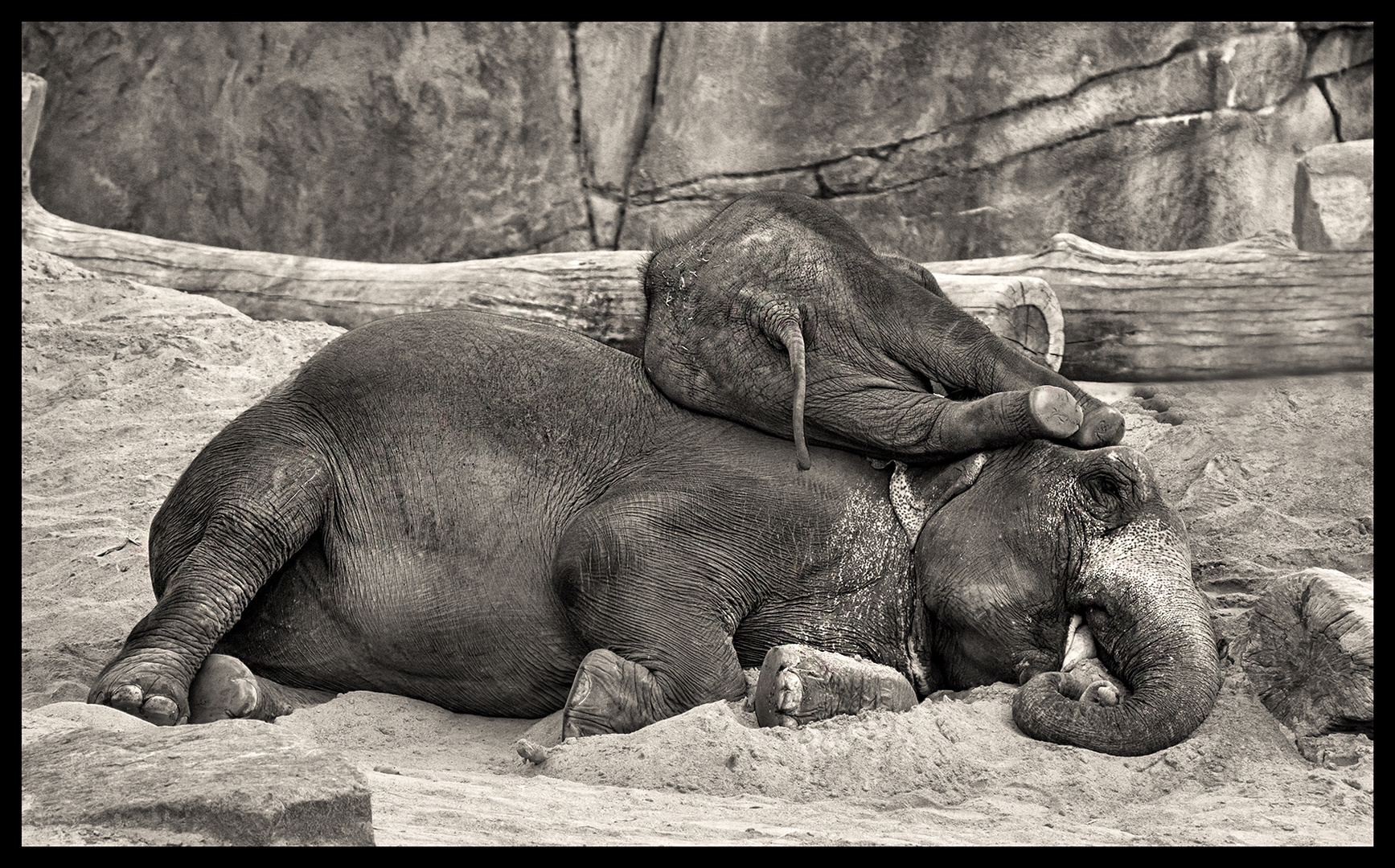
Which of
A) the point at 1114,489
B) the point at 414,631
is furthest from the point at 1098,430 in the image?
the point at 414,631

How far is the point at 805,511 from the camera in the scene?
202 inches

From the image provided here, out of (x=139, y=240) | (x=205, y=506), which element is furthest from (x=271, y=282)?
(x=205, y=506)

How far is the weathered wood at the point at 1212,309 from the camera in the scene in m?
7.18

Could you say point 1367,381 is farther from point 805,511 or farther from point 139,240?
point 139,240

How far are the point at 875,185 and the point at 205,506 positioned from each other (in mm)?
7259

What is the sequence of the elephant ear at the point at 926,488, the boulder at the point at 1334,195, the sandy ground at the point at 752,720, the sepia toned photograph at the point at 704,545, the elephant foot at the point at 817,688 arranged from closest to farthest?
1. the sandy ground at the point at 752,720
2. the sepia toned photograph at the point at 704,545
3. the elephant foot at the point at 817,688
4. the elephant ear at the point at 926,488
5. the boulder at the point at 1334,195

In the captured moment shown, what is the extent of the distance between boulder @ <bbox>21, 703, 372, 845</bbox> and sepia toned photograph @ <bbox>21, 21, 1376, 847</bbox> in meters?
0.01

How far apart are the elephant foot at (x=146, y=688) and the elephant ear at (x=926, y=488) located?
2.25 metres

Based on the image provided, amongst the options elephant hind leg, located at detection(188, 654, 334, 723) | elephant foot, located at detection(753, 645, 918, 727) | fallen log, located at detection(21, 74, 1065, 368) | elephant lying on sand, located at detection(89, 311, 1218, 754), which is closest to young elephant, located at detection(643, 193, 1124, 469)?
elephant lying on sand, located at detection(89, 311, 1218, 754)

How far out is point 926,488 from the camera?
520 centimetres

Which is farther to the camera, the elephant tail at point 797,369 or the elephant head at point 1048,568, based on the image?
the elephant tail at point 797,369

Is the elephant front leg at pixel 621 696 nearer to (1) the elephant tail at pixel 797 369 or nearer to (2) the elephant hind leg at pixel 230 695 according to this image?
(1) the elephant tail at pixel 797 369

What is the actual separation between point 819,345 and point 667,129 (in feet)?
22.9

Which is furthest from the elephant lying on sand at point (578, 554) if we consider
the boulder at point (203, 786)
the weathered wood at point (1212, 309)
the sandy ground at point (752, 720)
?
the weathered wood at point (1212, 309)
